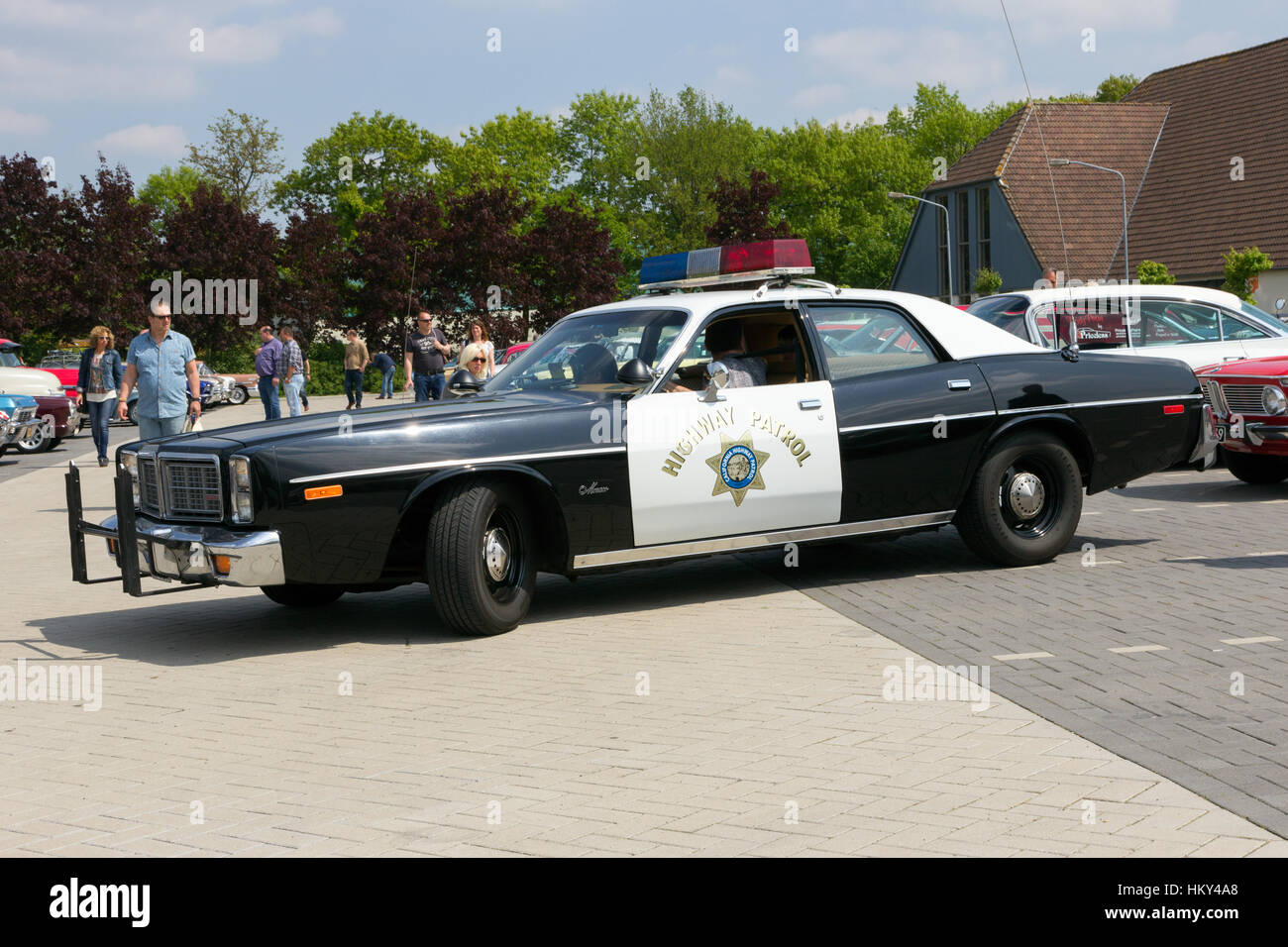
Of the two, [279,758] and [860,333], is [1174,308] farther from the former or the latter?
[279,758]

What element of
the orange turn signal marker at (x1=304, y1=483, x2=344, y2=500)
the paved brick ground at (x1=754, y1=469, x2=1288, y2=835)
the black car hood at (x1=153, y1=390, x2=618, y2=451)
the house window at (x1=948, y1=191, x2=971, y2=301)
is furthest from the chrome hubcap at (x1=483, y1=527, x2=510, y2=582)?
the house window at (x1=948, y1=191, x2=971, y2=301)

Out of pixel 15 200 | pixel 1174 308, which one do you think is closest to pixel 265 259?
pixel 15 200

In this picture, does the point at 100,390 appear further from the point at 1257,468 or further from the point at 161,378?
the point at 1257,468

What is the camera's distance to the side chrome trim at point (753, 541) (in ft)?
24.8

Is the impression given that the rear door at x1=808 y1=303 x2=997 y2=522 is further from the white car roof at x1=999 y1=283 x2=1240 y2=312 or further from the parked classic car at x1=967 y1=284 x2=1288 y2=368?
the white car roof at x1=999 y1=283 x2=1240 y2=312

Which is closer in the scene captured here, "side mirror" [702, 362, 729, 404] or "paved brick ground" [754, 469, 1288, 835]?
"paved brick ground" [754, 469, 1288, 835]

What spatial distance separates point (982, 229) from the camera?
2037 inches

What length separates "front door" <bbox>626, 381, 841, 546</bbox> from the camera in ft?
24.9

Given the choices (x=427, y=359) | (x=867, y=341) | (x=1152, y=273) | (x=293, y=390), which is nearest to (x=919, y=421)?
(x=867, y=341)

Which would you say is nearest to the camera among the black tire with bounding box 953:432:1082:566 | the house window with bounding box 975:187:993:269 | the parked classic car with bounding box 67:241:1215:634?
the parked classic car with bounding box 67:241:1215:634

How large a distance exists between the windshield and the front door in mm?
404

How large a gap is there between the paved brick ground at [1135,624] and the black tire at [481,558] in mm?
1803

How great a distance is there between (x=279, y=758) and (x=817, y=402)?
3900 millimetres

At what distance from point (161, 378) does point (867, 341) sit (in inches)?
244
